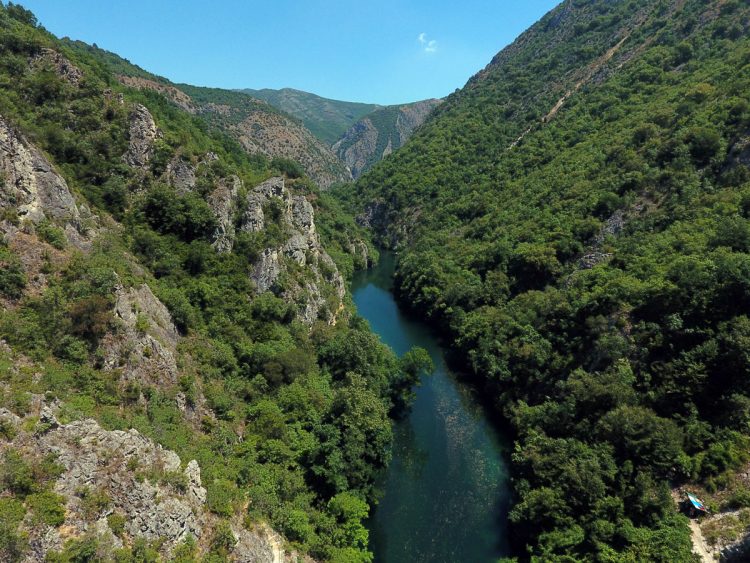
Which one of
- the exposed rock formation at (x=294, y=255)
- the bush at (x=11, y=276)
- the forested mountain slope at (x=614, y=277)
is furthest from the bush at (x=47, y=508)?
the exposed rock formation at (x=294, y=255)

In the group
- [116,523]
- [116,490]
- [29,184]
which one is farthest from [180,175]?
[116,523]

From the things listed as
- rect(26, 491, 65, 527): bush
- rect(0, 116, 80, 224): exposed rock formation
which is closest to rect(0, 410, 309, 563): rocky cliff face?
rect(26, 491, 65, 527): bush

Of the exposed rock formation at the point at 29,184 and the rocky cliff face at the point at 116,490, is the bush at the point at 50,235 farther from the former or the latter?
the rocky cliff face at the point at 116,490

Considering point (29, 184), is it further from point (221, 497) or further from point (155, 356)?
point (221, 497)

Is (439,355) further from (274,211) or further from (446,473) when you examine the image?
(274,211)

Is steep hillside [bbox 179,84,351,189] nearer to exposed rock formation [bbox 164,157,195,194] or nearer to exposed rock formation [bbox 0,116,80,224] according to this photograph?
exposed rock formation [bbox 164,157,195,194]
